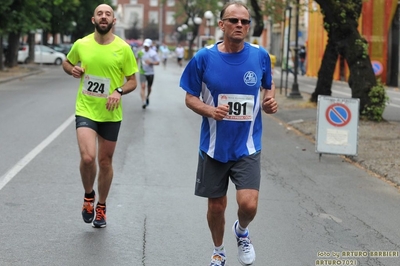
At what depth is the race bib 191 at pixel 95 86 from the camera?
285 inches

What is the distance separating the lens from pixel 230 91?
5648 millimetres

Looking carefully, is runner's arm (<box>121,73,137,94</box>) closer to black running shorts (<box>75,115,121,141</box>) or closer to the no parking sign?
black running shorts (<box>75,115,121,141</box>)

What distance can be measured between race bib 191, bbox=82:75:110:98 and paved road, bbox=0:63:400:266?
1259 mm

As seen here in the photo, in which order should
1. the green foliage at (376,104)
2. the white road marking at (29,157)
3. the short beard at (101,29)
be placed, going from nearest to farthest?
the short beard at (101,29)
the white road marking at (29,157)
the green foliage at (376,104)

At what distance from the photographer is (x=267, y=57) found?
5816 millimetres

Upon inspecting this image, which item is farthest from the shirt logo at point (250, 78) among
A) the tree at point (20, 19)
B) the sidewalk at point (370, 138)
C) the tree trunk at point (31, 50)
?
the tree trunk at point (31, 50)

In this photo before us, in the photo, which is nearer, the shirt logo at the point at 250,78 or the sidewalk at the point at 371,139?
the shirt logo at the point at 250,78

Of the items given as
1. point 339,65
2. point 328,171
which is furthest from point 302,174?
point 339,65

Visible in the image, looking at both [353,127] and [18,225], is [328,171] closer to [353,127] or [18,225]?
[353,127]

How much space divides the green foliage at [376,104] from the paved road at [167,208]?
2.99 m

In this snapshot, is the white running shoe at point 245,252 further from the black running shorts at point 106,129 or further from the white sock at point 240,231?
the black running shorts at point 106,129

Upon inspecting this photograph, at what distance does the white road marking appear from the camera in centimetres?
997

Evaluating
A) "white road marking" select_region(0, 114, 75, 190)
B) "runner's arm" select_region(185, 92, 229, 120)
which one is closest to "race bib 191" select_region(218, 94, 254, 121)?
"runner's arm" select_region(185, 92, 229, 120)

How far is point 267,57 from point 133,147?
Result: 26.1 feet
